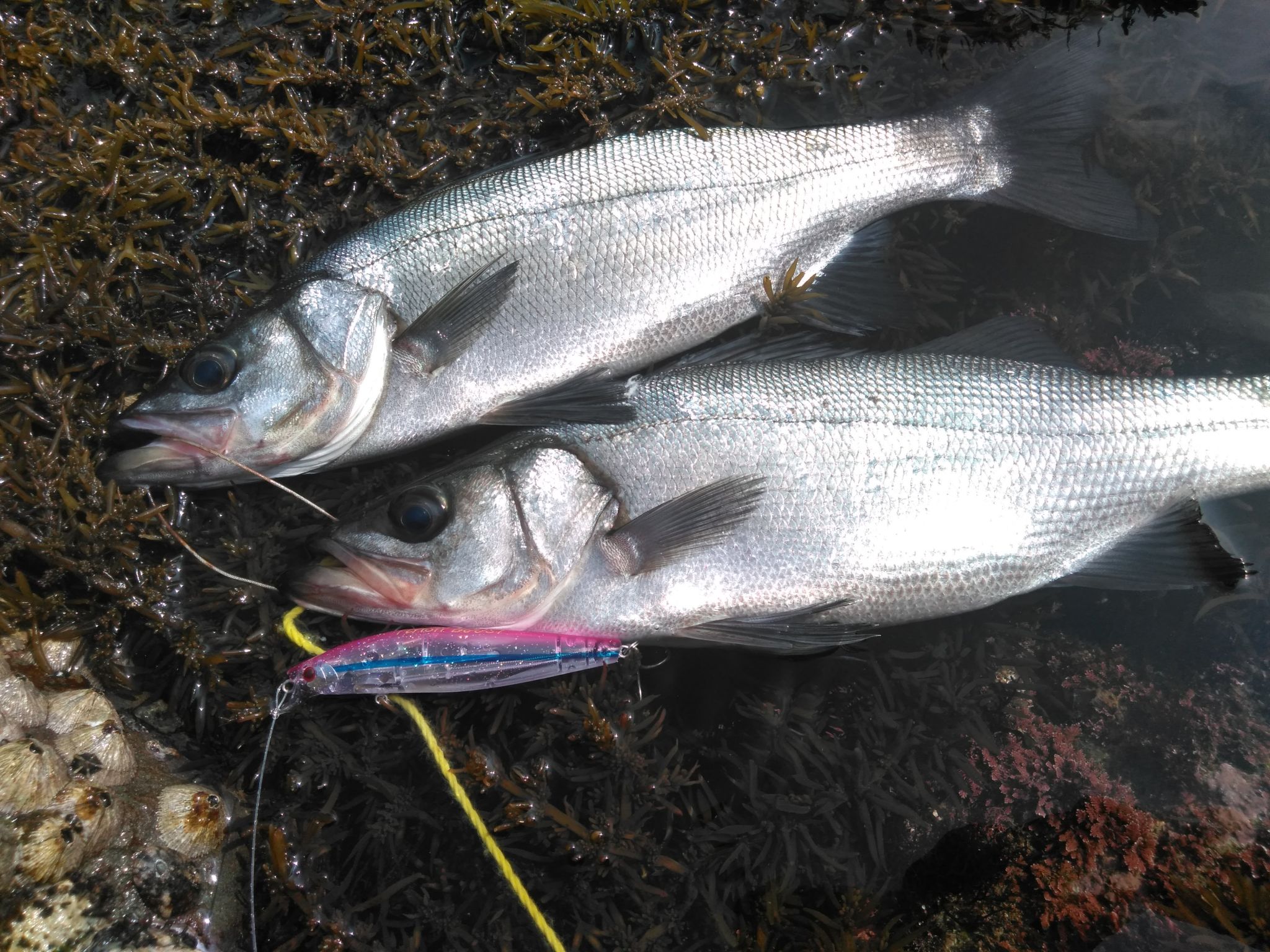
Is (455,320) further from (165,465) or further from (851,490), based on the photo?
(851,490)

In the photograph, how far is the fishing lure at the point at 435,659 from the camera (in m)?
2.46

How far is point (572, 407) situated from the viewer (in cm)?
260

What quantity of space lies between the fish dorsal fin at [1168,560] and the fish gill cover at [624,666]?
0.35m

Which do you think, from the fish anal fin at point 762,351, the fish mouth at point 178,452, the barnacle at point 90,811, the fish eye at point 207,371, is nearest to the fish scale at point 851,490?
the fish anal fin at point 762,351

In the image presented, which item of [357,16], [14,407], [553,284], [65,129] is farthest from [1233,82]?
[14,407]

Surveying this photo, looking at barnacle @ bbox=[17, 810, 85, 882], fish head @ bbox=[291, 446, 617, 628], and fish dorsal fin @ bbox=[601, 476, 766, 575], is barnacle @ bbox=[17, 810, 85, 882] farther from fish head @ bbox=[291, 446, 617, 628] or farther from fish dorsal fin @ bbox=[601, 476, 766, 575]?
fish dorsal fin @ bbox=[601, 476, 766, 575]

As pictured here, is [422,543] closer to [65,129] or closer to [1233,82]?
[65,129]

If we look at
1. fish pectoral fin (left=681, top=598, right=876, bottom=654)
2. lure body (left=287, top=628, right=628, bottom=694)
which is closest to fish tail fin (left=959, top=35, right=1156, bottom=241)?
fish pectoral fin (left=681, top=598, right=876, bottom=654)

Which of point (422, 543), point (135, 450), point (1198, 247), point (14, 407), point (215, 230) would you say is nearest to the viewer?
point (422, 543)

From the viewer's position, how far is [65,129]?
116 inches

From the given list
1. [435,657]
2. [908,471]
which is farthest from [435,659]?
[908,471]

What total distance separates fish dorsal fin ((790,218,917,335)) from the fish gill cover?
0.30 meters

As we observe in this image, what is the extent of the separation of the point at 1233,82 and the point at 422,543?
4.02m

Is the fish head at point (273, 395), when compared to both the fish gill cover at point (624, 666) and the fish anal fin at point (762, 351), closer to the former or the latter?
the fish gill cover at point (624, 666)
